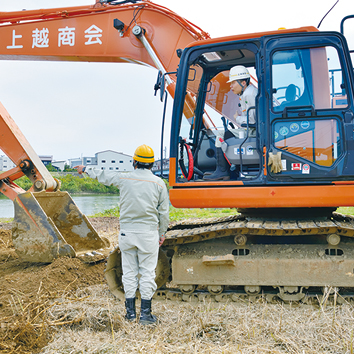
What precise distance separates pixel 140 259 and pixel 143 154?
1087 mm

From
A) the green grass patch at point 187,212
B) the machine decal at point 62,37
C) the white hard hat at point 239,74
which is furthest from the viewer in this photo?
the green grass patch at point 187,212

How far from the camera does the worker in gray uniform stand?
3.86 metres

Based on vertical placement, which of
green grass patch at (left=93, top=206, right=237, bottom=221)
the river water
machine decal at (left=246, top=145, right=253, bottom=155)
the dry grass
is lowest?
the river water

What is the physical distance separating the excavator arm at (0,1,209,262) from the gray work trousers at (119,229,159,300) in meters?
1.39

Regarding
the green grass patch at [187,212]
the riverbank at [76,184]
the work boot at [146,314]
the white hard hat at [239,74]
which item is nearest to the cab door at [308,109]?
the white hard hat at [239,74]

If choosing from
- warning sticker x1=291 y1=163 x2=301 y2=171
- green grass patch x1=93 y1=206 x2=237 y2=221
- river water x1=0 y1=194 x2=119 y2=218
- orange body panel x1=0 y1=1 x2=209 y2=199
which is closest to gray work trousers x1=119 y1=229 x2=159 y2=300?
warning sticker x1=291 y1=163 x2=301 y2=171

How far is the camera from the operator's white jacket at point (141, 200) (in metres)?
3.89

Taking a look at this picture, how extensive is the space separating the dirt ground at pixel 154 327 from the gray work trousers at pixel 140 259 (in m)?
0.32

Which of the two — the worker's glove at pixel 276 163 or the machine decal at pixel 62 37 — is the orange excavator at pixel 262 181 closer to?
the worker's glove at pixel 276 163

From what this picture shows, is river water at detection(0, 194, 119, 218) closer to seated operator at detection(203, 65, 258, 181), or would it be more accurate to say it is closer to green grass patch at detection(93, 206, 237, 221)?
green grass patch at detection(93, 206, 237, 221)

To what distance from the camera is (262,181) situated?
388 centimetres

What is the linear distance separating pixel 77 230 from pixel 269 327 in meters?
3.35

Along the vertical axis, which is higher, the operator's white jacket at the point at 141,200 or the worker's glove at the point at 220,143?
the worker's glove at the point at 220,143

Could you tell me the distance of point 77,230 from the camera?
5805 mm
